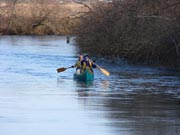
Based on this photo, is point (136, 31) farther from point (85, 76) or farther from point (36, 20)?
point (36, 20)

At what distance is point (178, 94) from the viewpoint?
2614 cm

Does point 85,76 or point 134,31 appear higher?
point 134,31

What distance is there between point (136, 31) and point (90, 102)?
1901 cm

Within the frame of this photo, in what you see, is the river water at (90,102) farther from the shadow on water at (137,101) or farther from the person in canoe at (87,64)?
the person in canoe at (87,64)

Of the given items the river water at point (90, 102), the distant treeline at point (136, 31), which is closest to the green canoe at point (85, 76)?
the river water at point (90, 102)

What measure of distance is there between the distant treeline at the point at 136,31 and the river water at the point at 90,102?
41.0 inches

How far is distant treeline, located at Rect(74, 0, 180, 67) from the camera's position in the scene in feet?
124

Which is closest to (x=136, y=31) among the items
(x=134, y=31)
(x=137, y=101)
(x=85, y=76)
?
(x=134, y=31)

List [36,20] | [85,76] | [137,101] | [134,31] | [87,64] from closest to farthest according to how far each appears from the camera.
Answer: [137,101] < [85,76] < [87,64] < [134,31] < [36,20]

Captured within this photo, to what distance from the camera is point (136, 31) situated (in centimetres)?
4103

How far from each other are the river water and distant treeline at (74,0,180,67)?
1.04m

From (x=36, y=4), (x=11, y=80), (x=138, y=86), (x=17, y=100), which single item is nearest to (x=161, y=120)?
(x=17, y=100)

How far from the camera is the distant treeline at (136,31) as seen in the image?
37.8 m

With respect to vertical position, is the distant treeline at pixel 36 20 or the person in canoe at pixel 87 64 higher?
the person in canoe at pixel 87 64
